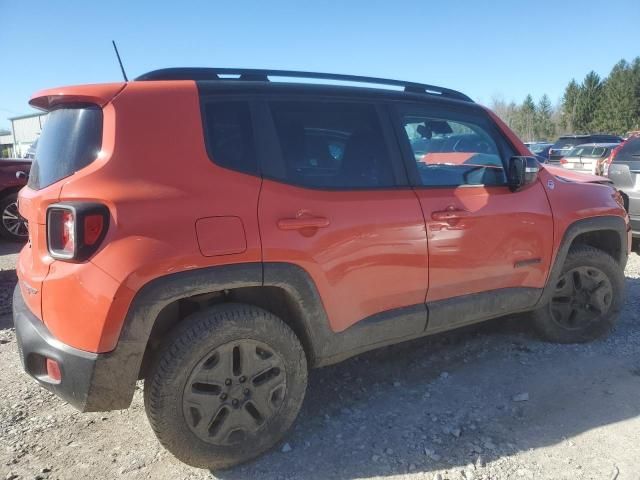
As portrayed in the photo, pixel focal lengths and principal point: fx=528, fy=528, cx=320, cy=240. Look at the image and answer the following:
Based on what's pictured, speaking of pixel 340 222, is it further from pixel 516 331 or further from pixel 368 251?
pixel 516 331

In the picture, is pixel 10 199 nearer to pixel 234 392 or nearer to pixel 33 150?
pixel 33 150

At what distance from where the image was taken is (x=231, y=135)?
2570 mm

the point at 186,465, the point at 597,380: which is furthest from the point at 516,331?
the point at 186,465

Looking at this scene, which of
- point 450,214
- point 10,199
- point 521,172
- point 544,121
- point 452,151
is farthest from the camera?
point 544,121

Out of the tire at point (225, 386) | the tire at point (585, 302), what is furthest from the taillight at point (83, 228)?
the tire at point (585, 302)

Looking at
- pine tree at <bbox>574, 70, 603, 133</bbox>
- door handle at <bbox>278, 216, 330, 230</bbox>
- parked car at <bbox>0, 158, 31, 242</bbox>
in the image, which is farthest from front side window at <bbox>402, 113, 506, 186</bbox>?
pine tree at <bbox>574, 70, 603, 133</bbox>

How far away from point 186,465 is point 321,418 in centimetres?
82

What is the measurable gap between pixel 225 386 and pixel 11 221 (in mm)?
7732

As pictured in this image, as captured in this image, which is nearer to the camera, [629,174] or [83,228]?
[83,228]

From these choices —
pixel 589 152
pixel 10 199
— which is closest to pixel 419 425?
pixel 10 199

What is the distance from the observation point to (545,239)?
361cm

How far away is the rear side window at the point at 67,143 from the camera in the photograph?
2346 mm

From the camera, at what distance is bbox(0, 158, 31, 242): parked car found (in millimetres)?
8516

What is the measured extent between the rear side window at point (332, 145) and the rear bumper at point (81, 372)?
1170 millimetres
